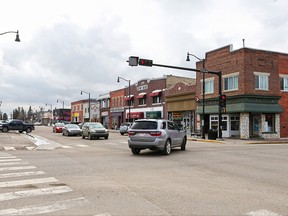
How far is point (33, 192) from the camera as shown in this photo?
7.52m

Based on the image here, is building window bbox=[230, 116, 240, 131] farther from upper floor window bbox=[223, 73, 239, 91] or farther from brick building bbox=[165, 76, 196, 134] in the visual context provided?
brick building bbox=[165, 76, 196, 134]

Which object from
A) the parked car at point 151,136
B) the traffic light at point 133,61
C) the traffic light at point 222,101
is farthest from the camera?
the traffic light at point 222,101

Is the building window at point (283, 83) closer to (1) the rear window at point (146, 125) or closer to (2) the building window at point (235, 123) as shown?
(2) the building window at point (235, 123)

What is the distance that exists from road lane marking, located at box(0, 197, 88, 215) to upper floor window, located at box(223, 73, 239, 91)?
30087mm

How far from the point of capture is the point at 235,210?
615 cm

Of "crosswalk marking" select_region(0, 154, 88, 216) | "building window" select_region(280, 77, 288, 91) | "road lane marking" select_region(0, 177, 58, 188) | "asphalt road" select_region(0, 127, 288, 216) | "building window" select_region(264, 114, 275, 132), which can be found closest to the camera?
"crosswalk marking" select_region(0, 154, 88, 216)

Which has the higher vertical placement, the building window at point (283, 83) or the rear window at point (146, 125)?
the building window at point (283, 83)

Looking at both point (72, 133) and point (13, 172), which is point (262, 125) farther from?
point (13, 172)

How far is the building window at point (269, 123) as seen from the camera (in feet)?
115

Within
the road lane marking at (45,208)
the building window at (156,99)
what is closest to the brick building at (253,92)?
the building window at (156,99)

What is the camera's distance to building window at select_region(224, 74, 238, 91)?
114 feet

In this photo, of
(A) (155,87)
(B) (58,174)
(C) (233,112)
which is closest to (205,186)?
(B) (58,174)

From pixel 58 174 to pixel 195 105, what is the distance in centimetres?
3342

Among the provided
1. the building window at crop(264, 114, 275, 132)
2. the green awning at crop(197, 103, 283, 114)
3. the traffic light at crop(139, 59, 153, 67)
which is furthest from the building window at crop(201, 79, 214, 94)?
the traffic light at crop(139, 59, 153, 67)
